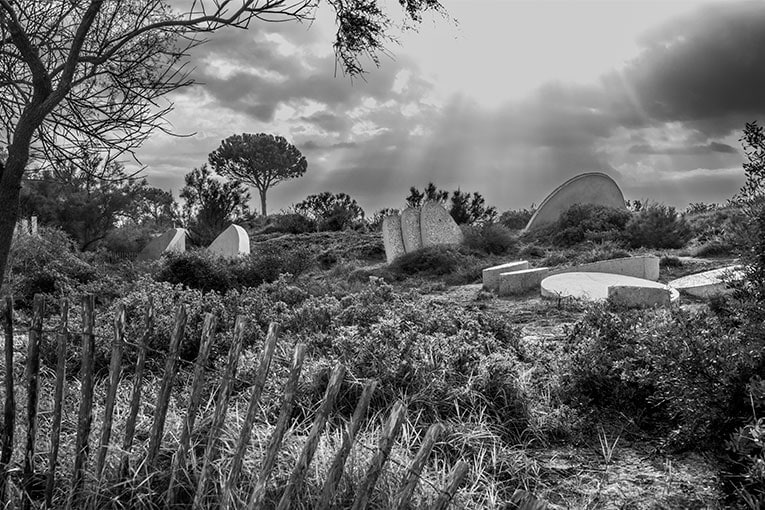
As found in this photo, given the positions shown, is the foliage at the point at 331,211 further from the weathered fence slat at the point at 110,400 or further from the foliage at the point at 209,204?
the weathered fence slat at the point at 110,400

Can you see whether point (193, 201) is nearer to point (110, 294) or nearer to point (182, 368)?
point (110, 294)

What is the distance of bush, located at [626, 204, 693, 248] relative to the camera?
15844 mm

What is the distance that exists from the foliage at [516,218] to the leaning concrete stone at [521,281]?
1438cm

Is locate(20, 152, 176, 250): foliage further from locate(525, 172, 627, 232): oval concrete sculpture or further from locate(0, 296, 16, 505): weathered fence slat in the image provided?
locate(0, 296, 16, 505): weathered fence slat

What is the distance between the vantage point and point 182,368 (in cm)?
A: 512

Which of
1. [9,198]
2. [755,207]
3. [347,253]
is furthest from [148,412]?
[347,253]

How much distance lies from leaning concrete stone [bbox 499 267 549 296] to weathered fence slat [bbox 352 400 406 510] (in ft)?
27.6

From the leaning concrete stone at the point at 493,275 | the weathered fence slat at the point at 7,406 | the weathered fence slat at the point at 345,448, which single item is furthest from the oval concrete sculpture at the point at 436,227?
the weathered fence slat at the point at 345,448

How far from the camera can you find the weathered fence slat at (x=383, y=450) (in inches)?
84.0

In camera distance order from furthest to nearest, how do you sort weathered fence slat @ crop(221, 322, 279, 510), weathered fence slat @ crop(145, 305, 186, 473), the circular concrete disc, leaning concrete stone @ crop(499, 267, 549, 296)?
leaning concrete stone @ crop(499, 267, 549, 296)
the circular concrete disc
weathered fence slat @ crop(145, 305, 186, 473)
weathered fence slat @ crop(221, 322, 279, 510)

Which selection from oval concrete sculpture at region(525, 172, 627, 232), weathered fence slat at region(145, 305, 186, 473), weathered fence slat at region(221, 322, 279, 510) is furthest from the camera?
oval concrete sculpture at region(525, 172, 627, 232)

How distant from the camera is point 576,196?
20641 mm

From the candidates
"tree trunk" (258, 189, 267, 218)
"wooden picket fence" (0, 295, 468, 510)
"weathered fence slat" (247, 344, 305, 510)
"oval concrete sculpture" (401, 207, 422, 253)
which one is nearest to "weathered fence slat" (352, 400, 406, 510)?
"wooden picket fence" (0, 295, 468, 510)

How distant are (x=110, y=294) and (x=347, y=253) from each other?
12141mm
